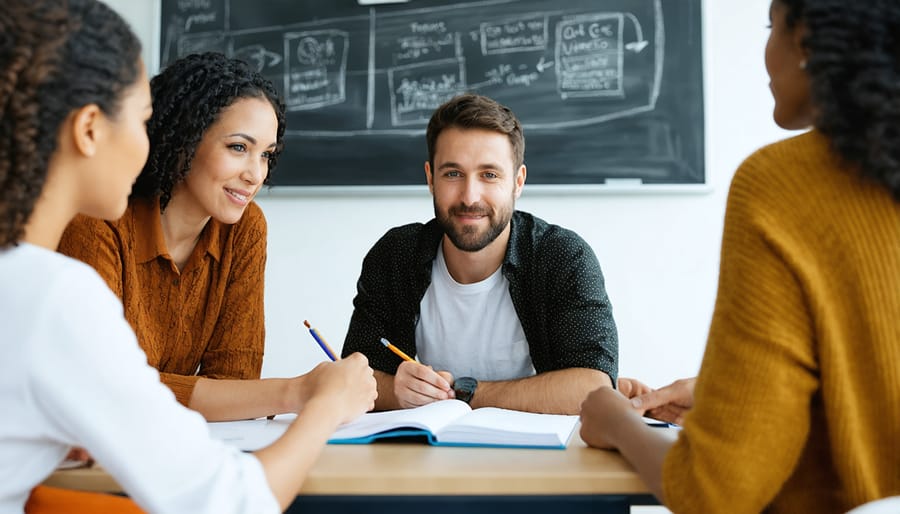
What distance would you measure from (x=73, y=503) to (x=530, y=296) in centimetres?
123

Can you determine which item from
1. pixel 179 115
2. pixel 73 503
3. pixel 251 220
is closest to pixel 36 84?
pixel 73 503

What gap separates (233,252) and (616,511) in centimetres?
106

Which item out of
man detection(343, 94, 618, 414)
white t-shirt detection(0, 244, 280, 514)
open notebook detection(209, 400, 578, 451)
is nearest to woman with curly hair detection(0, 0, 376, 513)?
white t-shirt detection(0, 244, 280, 514)

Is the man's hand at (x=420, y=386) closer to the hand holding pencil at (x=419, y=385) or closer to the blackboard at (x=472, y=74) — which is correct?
the hand holding pencil at (x=419, y=385)

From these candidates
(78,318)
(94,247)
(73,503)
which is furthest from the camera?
(94,247)

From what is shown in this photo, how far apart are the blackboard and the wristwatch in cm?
123

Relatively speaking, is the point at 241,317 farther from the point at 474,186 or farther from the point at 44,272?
the point at 44,272

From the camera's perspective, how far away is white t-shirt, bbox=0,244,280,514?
74cm

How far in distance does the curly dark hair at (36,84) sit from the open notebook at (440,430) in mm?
441

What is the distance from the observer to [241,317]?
168 cm

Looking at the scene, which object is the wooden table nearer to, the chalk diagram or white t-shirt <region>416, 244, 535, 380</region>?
white t-shirt <region>416, 244, 535, 380</region>

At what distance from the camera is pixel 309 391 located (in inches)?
49.4

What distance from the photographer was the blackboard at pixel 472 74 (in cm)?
274

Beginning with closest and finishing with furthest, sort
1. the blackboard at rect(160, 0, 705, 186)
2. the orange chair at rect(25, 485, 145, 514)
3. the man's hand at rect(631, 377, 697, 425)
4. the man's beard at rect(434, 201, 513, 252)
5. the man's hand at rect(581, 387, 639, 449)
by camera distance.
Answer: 1. the orange chair at rect(25, 485, 145, 514)
2. the man's hand at rect(581, 387, 639, 449)
3. the man's hand at rect(631, 377, 697, 425)
4. the man's beard at rect(434, 201, 513, 252)
5. the blackboard at rect(160, 0, 705, 186)
